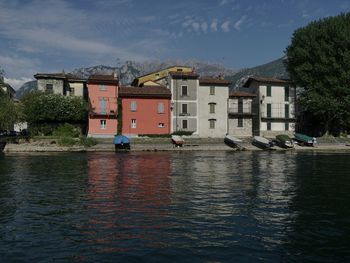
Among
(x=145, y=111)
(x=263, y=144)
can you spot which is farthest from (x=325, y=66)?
(x=145, y=111)

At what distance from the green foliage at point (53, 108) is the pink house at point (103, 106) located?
6.26 ft

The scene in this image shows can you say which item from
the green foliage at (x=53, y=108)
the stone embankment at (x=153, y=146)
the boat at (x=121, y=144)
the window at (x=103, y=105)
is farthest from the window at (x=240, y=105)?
the green foliage at (x=53, y=108)

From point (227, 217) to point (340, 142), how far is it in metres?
59.5

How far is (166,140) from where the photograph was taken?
221 feet

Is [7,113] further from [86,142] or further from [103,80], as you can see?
[103,80]

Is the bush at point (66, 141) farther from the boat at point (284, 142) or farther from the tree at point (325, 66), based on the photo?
the tree at point (325, 66)

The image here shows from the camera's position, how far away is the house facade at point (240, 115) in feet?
253

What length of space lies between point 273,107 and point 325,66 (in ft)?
42.3

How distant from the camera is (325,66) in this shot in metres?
70.8

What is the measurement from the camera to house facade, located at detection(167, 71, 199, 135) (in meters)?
74.1

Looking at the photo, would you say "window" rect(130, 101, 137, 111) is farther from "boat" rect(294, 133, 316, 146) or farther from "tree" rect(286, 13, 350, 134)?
"tree" rect(286, 13, 350, 134)

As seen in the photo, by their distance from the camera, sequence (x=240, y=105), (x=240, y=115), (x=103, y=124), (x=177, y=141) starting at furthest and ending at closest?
1. (x=240, y=105)
2. (x=240, y=115)
3. (x=103, y=124)
4. (x=177, y=141)

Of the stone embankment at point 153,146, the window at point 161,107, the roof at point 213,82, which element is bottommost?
the stone embankment at point 153,146

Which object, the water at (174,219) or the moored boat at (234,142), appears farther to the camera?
the moored boat at (234,142)
